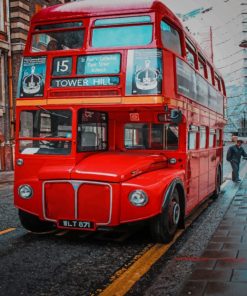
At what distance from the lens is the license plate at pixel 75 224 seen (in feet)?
21.1

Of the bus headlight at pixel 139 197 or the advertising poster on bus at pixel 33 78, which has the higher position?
the advertising poster on bus at pixel 33 78

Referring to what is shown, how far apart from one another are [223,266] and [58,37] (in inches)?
176

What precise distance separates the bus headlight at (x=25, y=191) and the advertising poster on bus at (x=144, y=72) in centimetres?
206

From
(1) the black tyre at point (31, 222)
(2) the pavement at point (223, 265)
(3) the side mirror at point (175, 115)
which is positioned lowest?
(2) the pavement at point (223, 265)

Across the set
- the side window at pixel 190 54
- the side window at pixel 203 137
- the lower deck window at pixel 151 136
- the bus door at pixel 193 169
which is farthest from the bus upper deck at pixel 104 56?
the side window at pixel 203 137

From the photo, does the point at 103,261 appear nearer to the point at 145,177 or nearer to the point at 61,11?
the point at 145,177

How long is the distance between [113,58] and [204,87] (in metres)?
3.63

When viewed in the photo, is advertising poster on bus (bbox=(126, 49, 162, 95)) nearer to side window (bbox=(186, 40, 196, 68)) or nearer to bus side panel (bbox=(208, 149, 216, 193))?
side window (bbox=(186, 40, 196, 68))

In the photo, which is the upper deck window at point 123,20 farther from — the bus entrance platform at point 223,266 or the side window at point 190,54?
the bus entrance platform at point 223,266

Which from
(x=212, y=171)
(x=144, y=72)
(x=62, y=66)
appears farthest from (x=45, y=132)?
(x=212, y=171)

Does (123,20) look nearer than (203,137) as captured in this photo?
Yes

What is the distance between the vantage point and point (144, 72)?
6.78 metres

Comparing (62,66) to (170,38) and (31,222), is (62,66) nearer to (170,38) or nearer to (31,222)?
(170,38)

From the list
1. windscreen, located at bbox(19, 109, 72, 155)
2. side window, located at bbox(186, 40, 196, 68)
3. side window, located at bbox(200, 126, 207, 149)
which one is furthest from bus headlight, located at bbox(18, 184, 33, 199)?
side window, located at bbox(200, 126, 207, 149)
